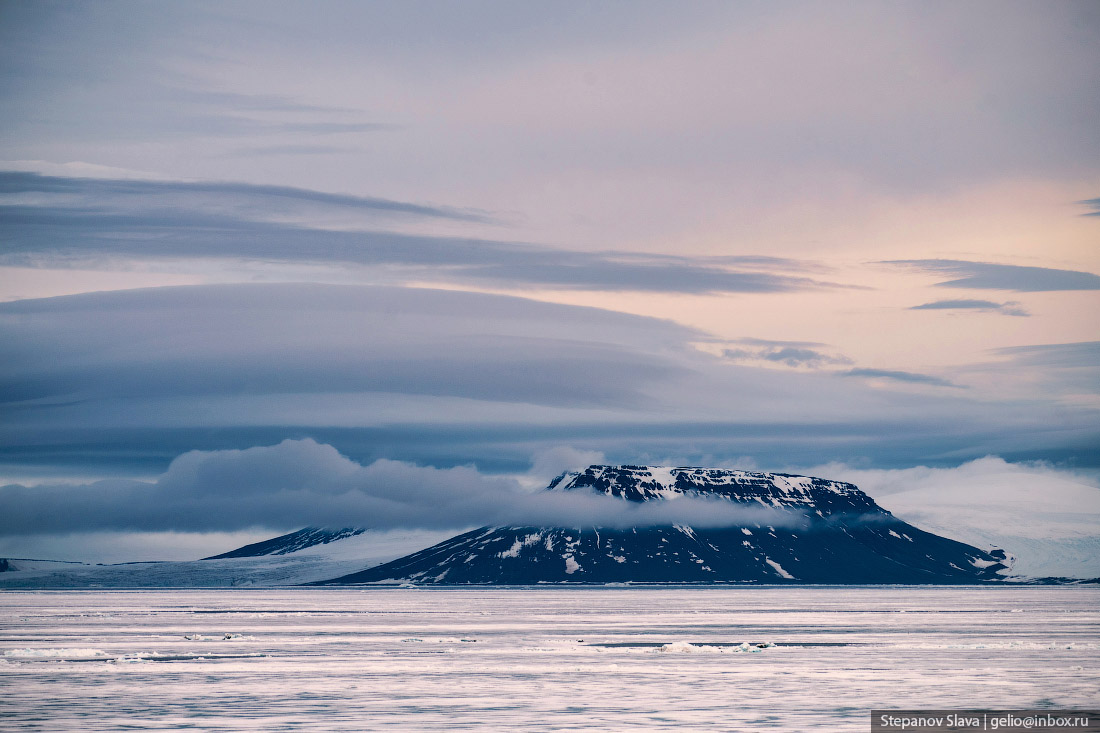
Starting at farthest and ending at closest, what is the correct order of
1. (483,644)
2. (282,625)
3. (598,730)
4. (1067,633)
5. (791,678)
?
(282,625)
(1067,633)
(483,644)
(791,678)
(598,730)

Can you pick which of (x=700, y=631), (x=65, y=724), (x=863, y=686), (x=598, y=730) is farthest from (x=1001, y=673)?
(x=700, y=631)

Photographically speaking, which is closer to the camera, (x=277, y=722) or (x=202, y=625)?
(x=277, y=722)

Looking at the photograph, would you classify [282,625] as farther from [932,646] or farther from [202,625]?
[932,646]

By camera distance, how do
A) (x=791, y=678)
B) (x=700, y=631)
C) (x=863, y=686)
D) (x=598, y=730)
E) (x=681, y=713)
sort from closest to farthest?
1. (x=598, y=730)
2. (x=681, y=713)
3. (x=863, y=686)
4. (x=791, y=678)
5. (x=700, y=631)

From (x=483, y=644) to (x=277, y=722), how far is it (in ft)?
178

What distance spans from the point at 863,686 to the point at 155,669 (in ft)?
138

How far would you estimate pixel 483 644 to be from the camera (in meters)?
105

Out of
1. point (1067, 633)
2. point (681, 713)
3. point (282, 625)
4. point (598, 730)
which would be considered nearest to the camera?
point (598, 730)

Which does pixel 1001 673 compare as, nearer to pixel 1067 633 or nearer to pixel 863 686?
pixel 863 686

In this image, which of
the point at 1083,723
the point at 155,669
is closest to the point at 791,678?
the point at 1083,723

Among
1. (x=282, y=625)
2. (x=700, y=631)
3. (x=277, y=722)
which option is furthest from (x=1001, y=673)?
(x=282, y=625)

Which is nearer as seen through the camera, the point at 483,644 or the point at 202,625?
the point at 483,644

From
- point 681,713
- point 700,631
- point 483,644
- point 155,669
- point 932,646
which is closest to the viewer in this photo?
point 681,713

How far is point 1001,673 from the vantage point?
71.7 m
